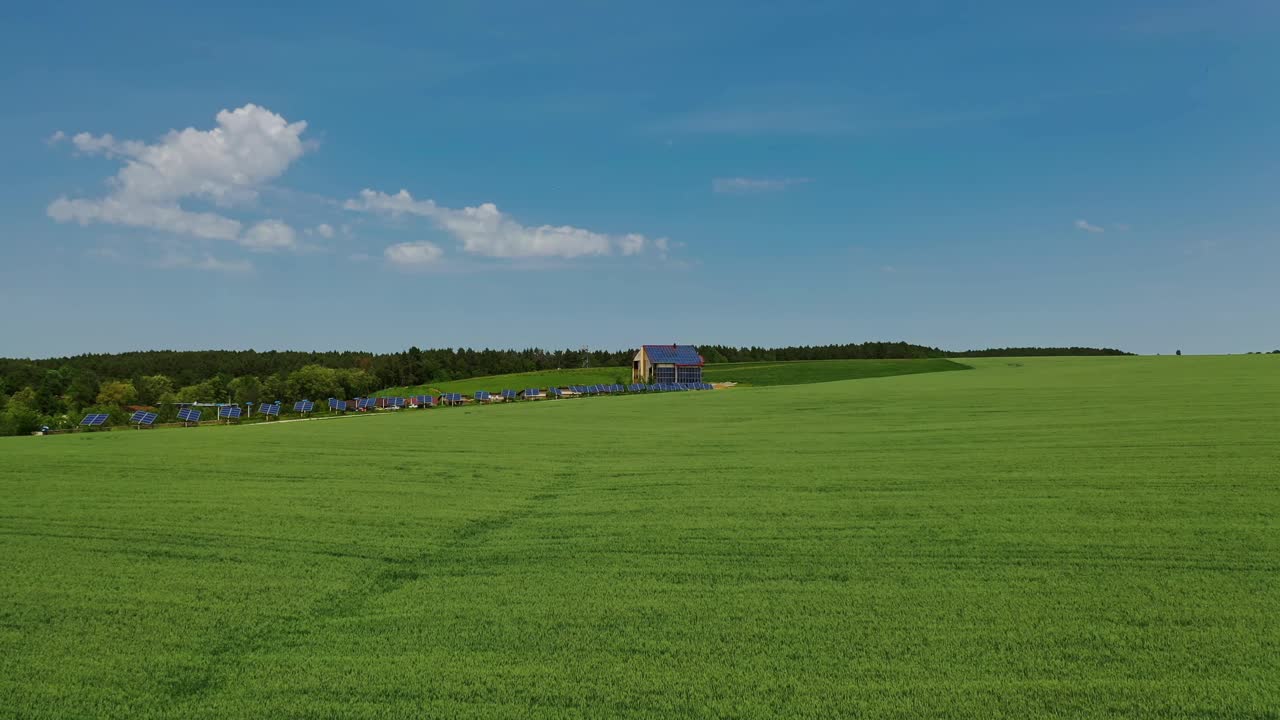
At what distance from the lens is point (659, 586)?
336 inches

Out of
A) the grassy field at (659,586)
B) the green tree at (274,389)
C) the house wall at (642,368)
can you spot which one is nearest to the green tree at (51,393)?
the green tree at (274,389)

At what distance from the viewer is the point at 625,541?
1050 centimetres

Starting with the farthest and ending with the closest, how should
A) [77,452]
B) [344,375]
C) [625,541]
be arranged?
[344,375]
[77,452]
[625,541]

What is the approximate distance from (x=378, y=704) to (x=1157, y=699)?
5666 millimetres

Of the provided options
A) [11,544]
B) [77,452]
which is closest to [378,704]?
[11,544]

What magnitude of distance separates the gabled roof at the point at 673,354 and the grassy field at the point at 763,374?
18.4 ft

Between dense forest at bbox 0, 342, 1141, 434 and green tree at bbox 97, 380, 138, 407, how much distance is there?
162 millimetres

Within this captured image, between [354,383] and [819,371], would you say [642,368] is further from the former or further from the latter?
[354,383]

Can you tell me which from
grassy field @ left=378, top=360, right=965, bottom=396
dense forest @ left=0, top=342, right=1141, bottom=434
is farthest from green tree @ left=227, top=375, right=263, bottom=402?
grassy field @ left=378, top=360, right=965, bottom=396

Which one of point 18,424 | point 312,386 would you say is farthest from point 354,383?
point 18,424

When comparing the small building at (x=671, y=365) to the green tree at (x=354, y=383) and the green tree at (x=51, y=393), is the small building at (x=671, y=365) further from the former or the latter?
the green tree at (x=51, y=393)

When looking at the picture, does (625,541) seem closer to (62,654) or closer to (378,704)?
(378,704)

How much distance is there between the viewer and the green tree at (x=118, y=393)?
5133 inches

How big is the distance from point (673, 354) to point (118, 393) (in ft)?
315
